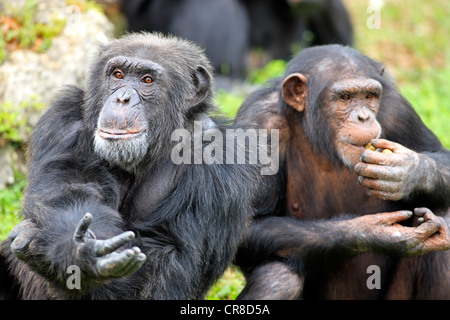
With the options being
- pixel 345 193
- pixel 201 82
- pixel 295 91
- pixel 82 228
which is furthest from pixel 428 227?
pixel 82 228

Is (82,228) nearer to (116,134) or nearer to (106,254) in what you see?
(106,254)

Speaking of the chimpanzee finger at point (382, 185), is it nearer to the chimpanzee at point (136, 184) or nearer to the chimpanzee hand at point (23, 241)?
the chimpanzee at point (136, 184)

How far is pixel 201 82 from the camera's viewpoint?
18.3ft

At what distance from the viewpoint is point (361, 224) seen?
5.52 meters

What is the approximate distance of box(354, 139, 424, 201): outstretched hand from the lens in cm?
531

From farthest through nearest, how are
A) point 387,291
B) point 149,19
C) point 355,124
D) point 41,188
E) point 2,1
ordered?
point 149,19, point 2,1, point 387,291, point 355,124, point 41,188

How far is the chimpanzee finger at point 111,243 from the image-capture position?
3.97 metres

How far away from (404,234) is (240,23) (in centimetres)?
746

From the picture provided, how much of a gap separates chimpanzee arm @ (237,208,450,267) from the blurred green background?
303 centimetres

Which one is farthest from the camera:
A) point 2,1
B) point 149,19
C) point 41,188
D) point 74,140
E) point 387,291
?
point 149,19

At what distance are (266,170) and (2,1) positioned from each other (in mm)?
4081

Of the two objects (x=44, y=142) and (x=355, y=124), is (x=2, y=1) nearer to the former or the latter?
(x=44, y=142)

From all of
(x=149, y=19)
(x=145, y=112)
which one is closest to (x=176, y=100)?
(x=145, y=112)

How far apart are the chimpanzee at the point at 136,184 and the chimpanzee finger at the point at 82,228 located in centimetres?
27
